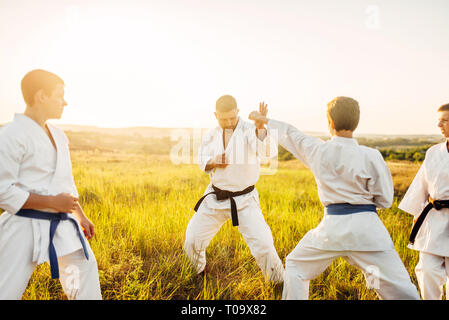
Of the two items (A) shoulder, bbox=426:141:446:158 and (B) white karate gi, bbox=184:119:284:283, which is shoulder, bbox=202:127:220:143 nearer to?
(B) white karate gi, bbox=184:119:284:283

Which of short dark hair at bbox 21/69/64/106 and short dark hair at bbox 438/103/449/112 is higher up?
short dark hair at bbox 21/69/64/106

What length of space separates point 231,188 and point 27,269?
2176 millimetres

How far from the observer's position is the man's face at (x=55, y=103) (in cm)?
212

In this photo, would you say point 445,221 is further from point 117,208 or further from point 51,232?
point 117,208

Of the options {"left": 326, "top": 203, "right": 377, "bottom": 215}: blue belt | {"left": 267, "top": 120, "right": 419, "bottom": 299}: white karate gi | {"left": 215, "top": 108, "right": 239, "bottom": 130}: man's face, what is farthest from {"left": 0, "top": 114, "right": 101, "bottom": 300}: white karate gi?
{"left": 326, "top": 203, "right": 377, "bottom": 215}: blue belt

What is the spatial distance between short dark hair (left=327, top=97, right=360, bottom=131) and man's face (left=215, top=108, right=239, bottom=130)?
1436 millimetres

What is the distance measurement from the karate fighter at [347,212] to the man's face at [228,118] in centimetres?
138

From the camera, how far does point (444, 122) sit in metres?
2.72

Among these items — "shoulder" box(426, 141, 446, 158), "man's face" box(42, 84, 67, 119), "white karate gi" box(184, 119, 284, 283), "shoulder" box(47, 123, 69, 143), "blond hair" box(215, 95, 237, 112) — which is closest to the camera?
"man's face" box(42, 84, 67, 119)

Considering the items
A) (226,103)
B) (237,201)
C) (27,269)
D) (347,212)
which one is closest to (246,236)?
(237,201)

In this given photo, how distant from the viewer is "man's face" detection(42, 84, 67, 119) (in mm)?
2117

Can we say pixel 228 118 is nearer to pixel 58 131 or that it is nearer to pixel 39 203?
pixel 58 131

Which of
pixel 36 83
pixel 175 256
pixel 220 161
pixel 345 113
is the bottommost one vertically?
pixel 175 256

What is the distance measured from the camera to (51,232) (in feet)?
6.64
